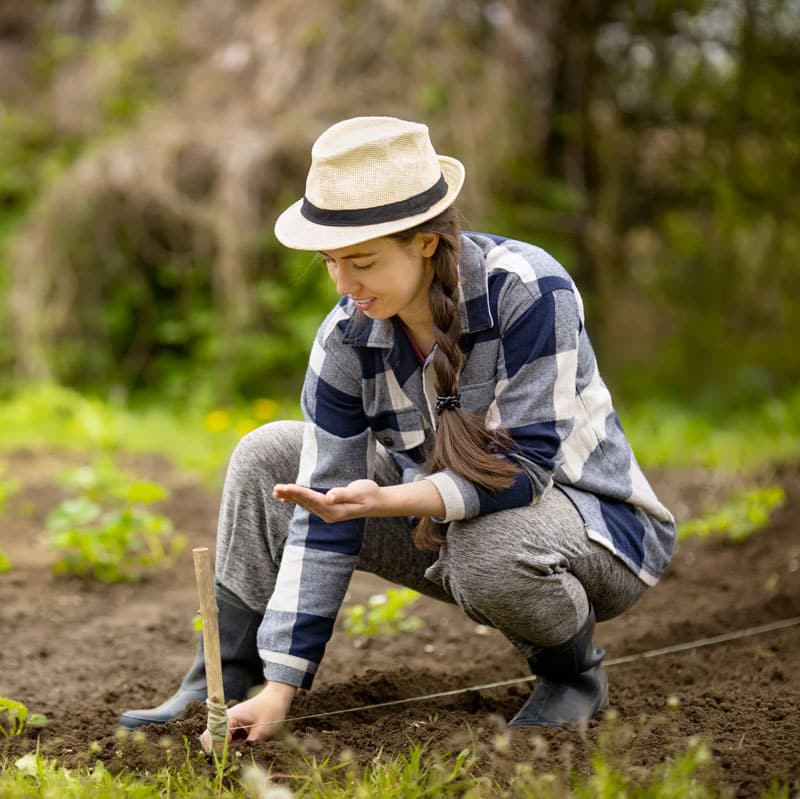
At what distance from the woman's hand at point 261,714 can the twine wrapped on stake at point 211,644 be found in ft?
0.26

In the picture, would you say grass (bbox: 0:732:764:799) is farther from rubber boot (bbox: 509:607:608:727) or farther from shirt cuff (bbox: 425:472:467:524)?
shirt cuff (bbox: 425:472:467:524)

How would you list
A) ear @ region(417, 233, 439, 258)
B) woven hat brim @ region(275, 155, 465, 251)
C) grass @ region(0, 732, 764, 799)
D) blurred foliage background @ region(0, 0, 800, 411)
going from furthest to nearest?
blurred foliage background @ region(0, 0, 800, 411)
ear @ region(417, 233, 439, 258)
woven hat brim @ region(275, 155, 465, 251)
grass @ region(0, 732, 764, 799)

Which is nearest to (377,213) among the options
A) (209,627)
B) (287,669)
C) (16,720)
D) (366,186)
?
(366,186)

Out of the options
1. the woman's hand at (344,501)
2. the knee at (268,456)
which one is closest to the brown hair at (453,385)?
Answer: the woman's hand at (344,501)

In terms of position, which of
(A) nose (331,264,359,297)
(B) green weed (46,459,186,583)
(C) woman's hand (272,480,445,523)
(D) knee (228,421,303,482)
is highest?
(A) nose (331,264,359,297)

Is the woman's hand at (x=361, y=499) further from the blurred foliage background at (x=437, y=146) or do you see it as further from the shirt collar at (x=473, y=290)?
the blurred foliage background at (x=437, y=146)

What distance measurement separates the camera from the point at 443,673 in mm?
2752

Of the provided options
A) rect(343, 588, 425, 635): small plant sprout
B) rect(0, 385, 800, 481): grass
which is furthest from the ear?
rect(0, 385, 800, 481): grass

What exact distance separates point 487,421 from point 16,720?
1243 millimetres

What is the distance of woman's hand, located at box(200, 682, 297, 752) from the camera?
6.89 ft

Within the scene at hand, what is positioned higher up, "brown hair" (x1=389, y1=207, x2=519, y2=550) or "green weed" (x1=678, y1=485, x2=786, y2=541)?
"brown hair" (x1=389, y1=207, x2=519, y2=550)

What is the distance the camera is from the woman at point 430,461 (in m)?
2.04

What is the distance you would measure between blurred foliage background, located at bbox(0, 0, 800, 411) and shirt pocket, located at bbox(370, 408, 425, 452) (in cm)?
416

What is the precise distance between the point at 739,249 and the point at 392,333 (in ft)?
19.1
